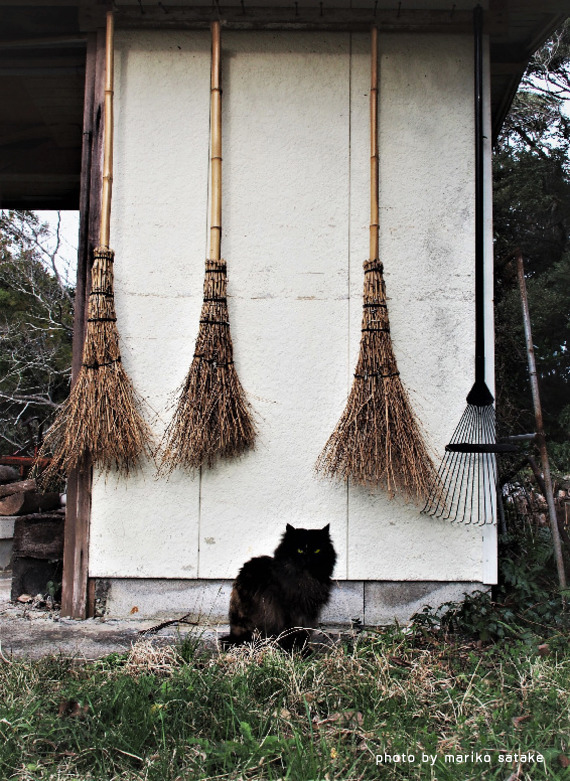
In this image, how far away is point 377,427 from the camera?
3467 millimetres

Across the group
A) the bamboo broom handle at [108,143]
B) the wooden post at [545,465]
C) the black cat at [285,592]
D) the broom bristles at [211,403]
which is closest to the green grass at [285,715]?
the black cat at [285,592]

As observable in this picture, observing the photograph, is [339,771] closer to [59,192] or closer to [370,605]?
[370,605]

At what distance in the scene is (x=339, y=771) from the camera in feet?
6.33

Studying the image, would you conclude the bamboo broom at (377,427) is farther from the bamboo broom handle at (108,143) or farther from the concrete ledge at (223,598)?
the bamboo broom handle at (108,143)

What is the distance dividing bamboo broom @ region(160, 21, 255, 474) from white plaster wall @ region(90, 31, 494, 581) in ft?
0.34

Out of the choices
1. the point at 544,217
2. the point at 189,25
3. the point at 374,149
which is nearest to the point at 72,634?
the point at 374,149

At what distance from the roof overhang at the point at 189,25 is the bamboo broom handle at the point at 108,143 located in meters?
0.17

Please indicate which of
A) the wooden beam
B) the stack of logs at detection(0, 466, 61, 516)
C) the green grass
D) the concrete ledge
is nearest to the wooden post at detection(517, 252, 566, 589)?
the concrete ledge

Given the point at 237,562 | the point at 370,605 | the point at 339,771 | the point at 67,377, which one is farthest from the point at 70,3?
the point at 67,377

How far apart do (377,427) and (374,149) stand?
1.56 m

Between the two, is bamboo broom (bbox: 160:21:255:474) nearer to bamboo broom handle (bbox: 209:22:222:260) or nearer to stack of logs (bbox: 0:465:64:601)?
bamboo broom handle (bbox: 209:22:222:260)

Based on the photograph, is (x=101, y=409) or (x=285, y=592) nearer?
(x=285, y=592)

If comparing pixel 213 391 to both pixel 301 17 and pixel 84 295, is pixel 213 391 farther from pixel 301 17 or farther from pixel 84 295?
pixel 301 17

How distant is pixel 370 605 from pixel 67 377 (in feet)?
27.8
